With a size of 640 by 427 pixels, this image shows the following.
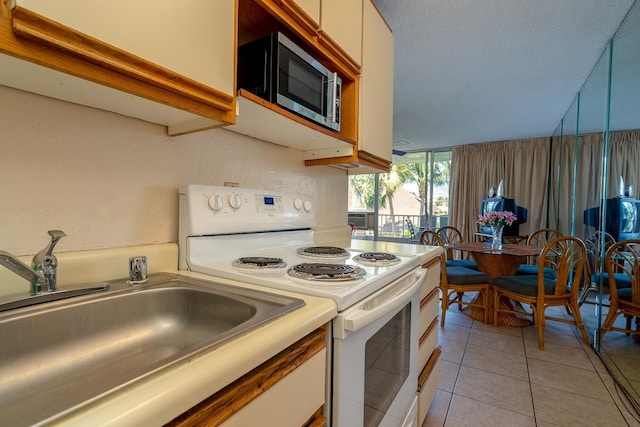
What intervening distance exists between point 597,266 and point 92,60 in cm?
352

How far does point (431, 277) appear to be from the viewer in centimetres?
153

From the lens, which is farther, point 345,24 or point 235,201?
point 345,24

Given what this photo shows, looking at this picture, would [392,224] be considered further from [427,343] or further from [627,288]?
[427,343]

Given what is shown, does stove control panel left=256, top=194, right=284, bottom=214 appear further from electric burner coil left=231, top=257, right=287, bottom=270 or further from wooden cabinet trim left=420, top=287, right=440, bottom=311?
wooden cabinet trim left=420, top=287, right=440, bottom=311

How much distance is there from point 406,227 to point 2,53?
22.4ft

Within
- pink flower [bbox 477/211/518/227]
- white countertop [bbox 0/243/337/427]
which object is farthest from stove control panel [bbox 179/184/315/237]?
pink flower [bbox 477/211/518/227]

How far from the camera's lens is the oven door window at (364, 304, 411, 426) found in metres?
0.86

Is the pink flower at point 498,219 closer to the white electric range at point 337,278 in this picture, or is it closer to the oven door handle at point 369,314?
the white electric range at point 337,278

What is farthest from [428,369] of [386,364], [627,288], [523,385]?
[627,288]

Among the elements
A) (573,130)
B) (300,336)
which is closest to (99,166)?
(300,336)

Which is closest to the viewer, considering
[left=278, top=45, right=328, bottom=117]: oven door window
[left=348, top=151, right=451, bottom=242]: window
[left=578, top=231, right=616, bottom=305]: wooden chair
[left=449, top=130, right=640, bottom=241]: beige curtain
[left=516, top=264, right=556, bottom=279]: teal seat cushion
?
[left=278, top=45, right=328, bottom=117]: oven door window

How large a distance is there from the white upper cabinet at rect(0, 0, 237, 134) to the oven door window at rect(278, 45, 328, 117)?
0.26 metres

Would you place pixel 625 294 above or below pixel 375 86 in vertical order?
below

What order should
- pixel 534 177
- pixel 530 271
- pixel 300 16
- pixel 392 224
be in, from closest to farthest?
pixel 300 16, pixel 530 271, pixel 534 177, pixel 392 224
